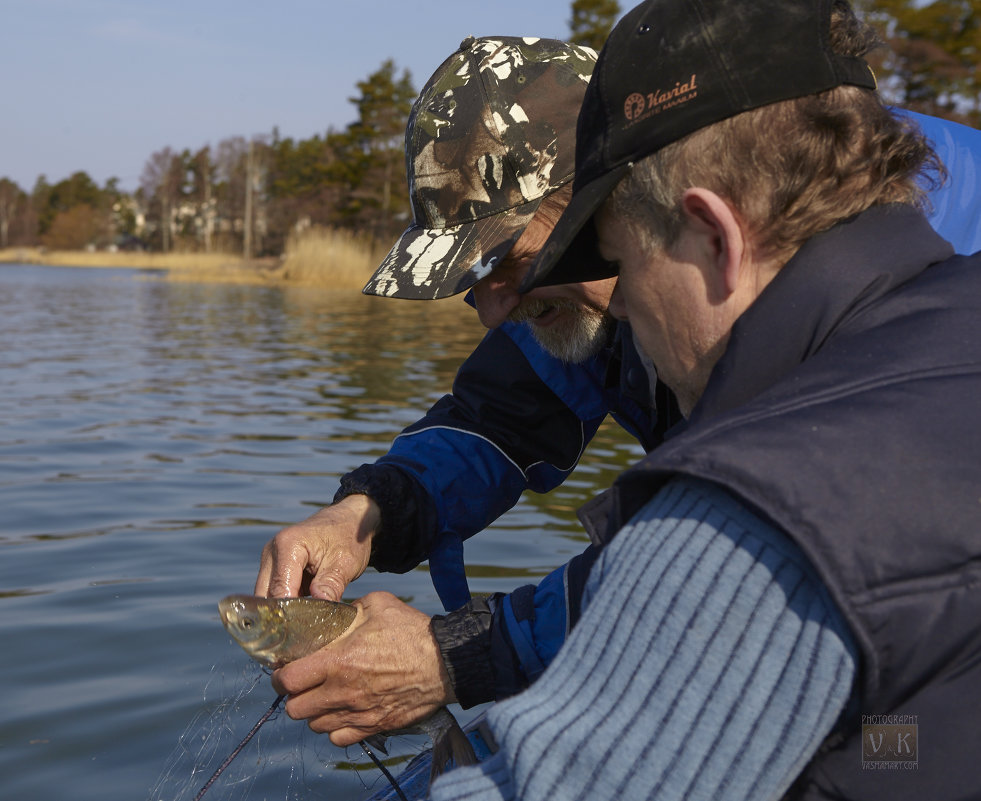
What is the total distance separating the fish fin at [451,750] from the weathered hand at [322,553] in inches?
20.7

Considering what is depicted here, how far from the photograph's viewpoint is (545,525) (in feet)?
21.5

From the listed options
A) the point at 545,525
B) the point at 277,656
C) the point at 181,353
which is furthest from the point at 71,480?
the point at 181,353

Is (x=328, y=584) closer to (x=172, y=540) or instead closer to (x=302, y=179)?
(x=172, y=540)

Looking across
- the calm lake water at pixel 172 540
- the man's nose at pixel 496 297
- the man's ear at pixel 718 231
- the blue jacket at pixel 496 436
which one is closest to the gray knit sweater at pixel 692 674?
the man's ear at pixel 718 231

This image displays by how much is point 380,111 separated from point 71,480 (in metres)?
44.8

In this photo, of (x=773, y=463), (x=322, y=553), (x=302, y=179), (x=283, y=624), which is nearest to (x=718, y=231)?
(x=773, y=463)

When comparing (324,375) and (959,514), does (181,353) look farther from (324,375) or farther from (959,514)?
(959,514)

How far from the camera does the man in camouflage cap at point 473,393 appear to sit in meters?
2.54

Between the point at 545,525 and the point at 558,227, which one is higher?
the point at 558,227

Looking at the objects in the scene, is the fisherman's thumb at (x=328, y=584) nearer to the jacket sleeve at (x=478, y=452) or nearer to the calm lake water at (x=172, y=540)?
the jacket sleeve at (x=478, y=452)

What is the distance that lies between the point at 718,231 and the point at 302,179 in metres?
77.4

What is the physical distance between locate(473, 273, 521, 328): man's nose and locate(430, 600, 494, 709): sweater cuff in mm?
1089

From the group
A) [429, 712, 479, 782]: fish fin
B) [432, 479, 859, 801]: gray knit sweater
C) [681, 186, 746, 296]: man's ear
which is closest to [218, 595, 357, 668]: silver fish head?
[429, 712, 479, 782]: fish fin

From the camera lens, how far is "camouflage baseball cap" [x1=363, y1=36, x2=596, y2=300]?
3170 mm
